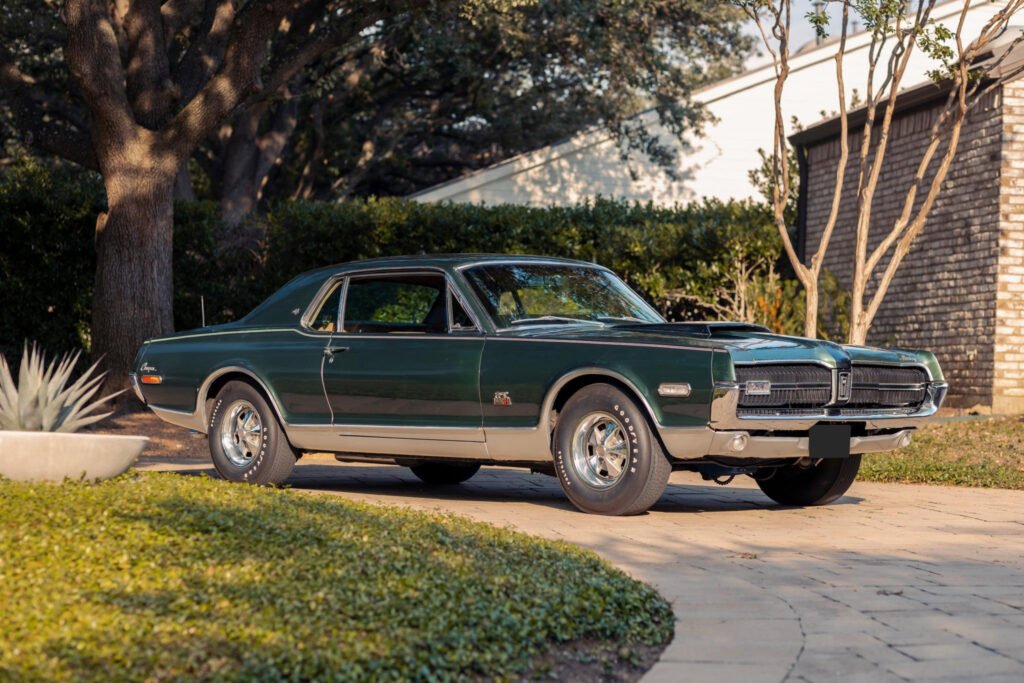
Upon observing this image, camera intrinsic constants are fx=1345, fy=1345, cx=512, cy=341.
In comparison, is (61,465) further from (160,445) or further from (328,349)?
(160,445)

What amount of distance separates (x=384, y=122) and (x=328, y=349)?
2485 cm

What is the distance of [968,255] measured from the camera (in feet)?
52.4

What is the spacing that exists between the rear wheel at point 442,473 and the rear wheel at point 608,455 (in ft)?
8.11

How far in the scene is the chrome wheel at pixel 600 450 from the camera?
8.26 m

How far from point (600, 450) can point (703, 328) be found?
1045mm

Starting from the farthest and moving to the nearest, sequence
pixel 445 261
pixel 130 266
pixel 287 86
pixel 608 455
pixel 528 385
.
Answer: pixel 287 86
pixel 130 266
pixel 445 261
pixel 528 385
pixel 608 455

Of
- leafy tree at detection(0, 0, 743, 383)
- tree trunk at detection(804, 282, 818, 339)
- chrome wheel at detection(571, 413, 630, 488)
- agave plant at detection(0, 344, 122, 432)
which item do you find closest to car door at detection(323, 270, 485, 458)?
chrome wheel at detection(571, 413, 630, 488)

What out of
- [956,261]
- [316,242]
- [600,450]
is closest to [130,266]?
[316,242]

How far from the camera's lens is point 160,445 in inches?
550

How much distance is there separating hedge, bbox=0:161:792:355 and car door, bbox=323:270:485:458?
8.45m

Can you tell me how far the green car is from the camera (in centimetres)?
801

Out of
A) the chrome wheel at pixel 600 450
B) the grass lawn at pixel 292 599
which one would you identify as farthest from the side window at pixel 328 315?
the grass lawn at pixel 292 599

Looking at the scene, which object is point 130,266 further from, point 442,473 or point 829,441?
point 829,441

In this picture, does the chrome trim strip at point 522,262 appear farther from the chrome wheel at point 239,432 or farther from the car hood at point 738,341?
the chrome wheel at point 239,432
